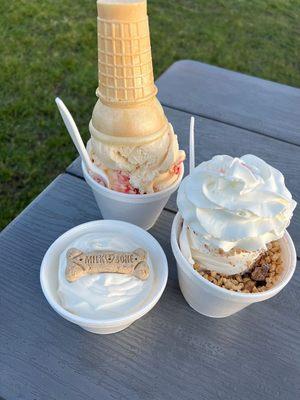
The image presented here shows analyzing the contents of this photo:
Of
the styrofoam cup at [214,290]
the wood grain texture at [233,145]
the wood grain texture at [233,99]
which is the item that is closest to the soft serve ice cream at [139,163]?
the styrofoam cup at [214,290]

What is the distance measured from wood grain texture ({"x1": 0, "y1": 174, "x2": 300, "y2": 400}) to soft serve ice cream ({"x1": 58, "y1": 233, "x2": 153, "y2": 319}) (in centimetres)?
10

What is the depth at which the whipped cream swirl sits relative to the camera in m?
0.72

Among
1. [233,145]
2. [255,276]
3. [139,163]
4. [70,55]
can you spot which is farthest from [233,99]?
[70,55]

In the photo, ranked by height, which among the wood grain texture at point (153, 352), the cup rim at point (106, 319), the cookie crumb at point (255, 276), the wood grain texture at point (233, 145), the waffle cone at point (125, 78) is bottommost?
the wood grain texture at point (153, 352)

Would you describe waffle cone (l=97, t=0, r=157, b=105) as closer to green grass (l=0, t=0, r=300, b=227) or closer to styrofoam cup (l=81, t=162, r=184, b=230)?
styrofoam cup (l=81, t=162, r=184, b=230)

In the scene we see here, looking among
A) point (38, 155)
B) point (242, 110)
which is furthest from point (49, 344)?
point (38, 155)

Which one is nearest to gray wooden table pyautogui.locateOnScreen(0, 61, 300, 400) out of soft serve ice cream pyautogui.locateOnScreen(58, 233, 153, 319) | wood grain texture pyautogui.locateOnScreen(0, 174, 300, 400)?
wood grain texture pyautogui.locateOnScreen(0, 174, 300, 400)

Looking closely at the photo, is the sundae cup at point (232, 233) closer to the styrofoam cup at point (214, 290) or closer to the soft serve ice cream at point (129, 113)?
the styrofoam cup at point (214, 290)

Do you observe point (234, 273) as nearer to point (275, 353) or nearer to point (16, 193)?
point (275, 353)

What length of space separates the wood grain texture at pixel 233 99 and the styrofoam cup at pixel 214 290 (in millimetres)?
618

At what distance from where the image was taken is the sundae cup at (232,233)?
2.36 feet

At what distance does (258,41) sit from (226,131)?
6.00 feet

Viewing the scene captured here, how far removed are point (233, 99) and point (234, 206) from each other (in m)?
0.83

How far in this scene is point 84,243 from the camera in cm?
84
